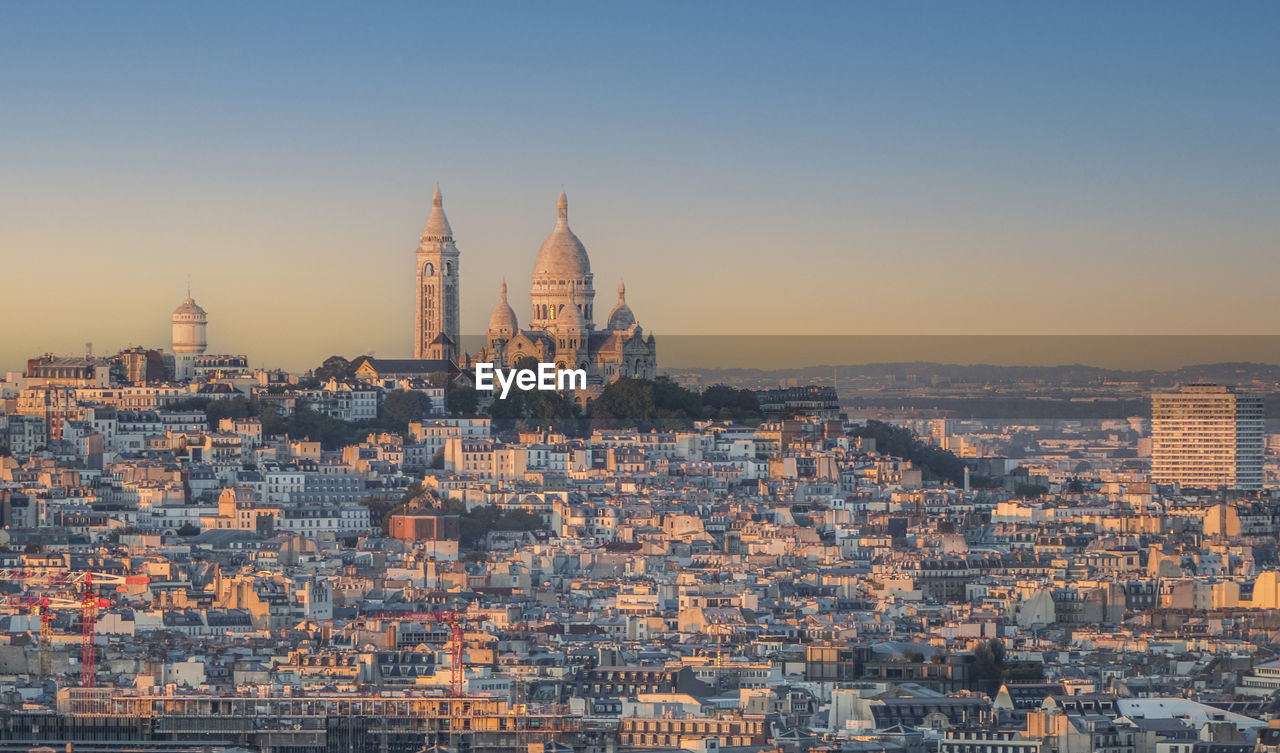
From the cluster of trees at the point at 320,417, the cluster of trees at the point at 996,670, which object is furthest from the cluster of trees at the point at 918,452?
the cluster of trees at the point at 996,670

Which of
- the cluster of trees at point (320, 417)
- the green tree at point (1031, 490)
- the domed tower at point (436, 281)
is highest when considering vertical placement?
the domed tower at point (436, 281)

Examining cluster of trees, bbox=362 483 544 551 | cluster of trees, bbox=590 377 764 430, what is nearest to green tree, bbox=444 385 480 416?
cluster of trees, bbox=590 377 764 430

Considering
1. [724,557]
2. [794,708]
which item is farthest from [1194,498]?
[794,708]

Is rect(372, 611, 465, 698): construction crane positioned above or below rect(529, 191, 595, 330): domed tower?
below

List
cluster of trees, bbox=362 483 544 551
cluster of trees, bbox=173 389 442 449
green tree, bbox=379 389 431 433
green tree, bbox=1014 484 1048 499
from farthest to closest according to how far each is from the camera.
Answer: green tree, bbox=379 389 431 433 < cluster of trees, bbox=173 389 442 449 < green tree, bbox=1014 484 1048 499 < cluster of trees, bbox=362 483 544 551

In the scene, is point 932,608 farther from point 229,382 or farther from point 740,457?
point 229,382

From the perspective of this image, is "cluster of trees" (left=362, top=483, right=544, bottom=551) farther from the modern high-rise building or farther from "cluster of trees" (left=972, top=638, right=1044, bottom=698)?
"cluster of trees" (left=972, top=638, right=1044, bottom=698)

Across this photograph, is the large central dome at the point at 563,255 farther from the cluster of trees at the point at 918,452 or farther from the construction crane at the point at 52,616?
the construction crane at the point at 52,616

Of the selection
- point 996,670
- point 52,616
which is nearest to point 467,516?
point 52,616
